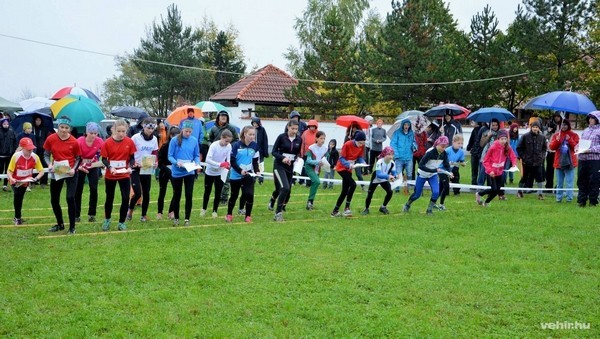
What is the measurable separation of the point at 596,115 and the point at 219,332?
10663mm

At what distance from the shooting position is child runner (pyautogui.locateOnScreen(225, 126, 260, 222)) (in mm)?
10758

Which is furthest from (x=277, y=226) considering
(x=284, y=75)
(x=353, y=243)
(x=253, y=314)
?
(x=284, y=75)

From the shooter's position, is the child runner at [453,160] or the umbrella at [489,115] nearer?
the child runner at [453,160]

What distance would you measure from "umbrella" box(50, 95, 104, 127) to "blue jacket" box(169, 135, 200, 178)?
3141 mm

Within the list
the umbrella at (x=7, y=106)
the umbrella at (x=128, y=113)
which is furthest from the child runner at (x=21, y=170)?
the umbrella at (x=128, y=113)

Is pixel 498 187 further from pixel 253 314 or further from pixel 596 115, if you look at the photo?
pixel 253 314

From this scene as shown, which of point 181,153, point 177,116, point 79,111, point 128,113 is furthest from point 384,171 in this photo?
point 128,113

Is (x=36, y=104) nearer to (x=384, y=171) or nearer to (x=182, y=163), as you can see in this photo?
(x=182, y=163)

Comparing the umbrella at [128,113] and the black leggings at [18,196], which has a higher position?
the umbrella at [128,113]

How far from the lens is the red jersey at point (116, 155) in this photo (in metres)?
9.51

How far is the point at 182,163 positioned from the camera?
34.0 ft

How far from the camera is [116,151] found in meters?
9.52

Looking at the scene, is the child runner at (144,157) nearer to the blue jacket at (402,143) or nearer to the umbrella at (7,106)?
the blue jacket at (402,143)

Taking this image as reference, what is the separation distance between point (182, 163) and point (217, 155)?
0.90 metres
